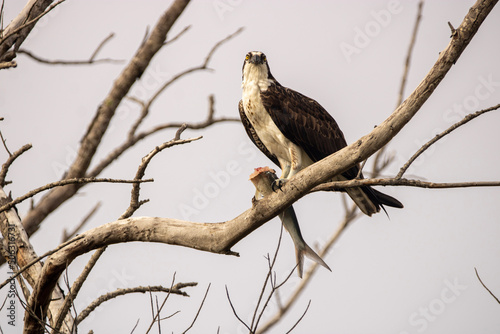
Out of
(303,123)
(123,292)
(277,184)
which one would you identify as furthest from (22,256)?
(303,123)

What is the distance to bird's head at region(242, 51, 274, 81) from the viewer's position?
665 centimetres

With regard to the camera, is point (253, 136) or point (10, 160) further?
point (253, 136)

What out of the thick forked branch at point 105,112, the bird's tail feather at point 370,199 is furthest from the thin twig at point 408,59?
the thick forked branch at point 105,112

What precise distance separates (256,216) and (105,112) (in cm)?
545

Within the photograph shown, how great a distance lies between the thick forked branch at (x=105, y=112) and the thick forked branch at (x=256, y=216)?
164 inches

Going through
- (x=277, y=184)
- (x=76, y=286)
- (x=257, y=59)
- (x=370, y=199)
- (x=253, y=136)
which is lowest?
(x=370, y=199)

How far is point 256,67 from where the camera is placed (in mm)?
6672

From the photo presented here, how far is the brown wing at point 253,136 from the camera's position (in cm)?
666

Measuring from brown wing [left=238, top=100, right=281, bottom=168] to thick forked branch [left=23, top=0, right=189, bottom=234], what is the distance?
3.08 meters

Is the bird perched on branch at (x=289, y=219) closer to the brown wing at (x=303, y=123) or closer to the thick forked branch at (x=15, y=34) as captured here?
the brown wing at (x=303, y=123)

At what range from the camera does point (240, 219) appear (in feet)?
13.9

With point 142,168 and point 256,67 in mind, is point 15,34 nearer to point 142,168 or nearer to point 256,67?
point 142,168

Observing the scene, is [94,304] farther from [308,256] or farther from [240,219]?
[308,256]

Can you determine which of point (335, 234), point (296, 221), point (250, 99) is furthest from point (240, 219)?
point (335, 234)
